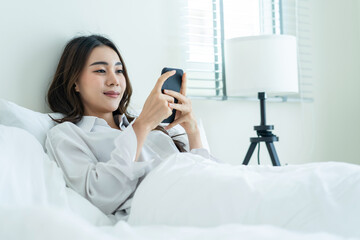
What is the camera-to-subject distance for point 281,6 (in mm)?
3021

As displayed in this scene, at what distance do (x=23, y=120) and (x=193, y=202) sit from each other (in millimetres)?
798

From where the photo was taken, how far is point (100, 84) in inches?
72.9

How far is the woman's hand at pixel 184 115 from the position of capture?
1737 millimetres

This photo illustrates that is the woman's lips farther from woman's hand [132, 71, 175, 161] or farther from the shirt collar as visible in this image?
woman's hand [132, 71, 175, 161]

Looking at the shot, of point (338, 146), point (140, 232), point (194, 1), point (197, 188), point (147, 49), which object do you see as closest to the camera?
point (140, 232)

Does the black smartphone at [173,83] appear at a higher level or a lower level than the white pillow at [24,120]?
higher

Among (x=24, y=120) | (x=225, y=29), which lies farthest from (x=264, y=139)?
(x=24, y=120)

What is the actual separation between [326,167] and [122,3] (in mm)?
1400

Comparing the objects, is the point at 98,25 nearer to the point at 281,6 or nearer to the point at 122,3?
the point at 122,3

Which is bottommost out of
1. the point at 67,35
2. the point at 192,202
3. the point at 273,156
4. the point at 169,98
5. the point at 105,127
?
the point at 273,156

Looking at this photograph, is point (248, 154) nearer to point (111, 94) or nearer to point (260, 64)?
point (260, 64)

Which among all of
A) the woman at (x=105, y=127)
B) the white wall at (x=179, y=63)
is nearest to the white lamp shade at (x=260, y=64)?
the white wall at (x=179, y=63)

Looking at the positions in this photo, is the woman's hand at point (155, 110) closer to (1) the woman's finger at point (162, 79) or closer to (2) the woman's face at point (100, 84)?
(1) the woman's finger at point (162, 79)

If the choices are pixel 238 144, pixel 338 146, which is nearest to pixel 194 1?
pixel 238 144
